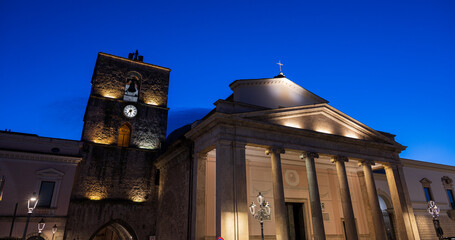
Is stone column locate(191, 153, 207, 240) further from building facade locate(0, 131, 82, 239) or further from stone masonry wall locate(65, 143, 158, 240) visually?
building facade locate(0, 131, 82, 239)

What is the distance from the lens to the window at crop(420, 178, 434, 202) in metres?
26.7

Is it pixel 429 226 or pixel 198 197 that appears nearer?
pixel 198 197

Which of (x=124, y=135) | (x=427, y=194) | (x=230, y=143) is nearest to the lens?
(x=230, y=143)

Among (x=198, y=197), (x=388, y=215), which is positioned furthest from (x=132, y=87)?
(x=388, y=215)

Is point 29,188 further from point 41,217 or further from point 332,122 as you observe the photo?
point 332,122

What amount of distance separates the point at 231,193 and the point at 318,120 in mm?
8211

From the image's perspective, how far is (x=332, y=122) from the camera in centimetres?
1962

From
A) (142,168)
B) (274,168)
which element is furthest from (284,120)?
(142,168)

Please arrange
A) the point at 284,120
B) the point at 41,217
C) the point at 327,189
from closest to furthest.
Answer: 1. the point at 284,120
2. the point at 41,217
3. the point at 327,189

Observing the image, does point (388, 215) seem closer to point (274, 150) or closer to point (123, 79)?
point (274, 150)

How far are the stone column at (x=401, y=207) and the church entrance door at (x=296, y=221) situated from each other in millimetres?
6022

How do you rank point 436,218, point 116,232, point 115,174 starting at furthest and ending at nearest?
point 116,232 < point 115,174 < point 436,218

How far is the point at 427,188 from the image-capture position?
2706 cm

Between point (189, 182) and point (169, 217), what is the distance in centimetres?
420
